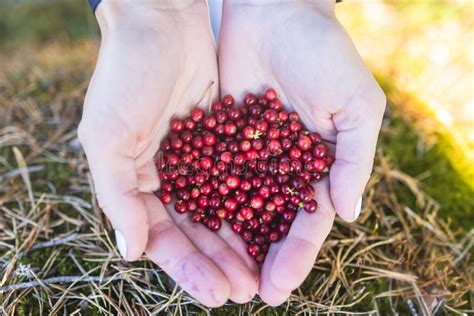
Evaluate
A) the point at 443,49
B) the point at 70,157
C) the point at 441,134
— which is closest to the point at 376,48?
the point at 443,49

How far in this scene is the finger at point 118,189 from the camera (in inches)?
103

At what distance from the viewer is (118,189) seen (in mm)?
2639

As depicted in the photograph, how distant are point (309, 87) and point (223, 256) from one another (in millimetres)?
1321

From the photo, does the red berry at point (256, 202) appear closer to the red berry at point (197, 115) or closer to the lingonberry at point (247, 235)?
the lingonberry at point (247, 235)

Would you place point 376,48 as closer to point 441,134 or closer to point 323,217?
point 441,134

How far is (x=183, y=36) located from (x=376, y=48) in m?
3.21

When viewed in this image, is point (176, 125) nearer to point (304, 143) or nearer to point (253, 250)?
point (304, 143)

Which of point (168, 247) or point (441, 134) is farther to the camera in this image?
point (441, 134)

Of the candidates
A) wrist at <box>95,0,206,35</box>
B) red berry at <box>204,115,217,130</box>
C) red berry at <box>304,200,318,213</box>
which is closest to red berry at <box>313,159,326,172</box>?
red berry at <box>304,200,318,213</box>

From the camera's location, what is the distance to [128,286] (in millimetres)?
3088

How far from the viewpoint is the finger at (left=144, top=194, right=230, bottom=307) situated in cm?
271

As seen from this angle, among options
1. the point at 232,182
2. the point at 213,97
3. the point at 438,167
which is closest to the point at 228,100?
the point at 213,97

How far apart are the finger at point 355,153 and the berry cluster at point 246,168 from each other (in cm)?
17

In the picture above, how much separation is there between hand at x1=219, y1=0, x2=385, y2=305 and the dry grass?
36 cm
